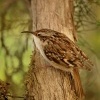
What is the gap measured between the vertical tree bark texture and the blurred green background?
439 millimetres

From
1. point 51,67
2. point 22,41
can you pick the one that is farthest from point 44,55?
point 22,41

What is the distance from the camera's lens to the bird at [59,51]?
1.92 metres

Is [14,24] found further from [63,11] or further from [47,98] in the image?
[47,98]

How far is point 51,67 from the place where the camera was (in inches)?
77.2

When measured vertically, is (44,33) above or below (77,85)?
above

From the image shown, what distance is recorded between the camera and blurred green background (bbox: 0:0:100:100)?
2.77 metres

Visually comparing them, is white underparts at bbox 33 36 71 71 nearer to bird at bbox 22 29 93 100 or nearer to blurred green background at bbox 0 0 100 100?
bird at bbox 22 29 93 100

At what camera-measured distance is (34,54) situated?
6.82 ft

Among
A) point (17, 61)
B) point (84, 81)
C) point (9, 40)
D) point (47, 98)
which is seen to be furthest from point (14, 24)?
point (47, 98)

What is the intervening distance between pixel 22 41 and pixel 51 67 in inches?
43.6

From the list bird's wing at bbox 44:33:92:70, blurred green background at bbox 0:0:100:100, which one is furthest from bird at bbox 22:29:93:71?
blurred green background at bbox 0:0:100:100

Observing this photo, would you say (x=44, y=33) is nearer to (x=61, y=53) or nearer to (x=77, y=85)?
(x=61, y=53)

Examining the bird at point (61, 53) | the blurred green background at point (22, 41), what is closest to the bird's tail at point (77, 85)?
the bird at point (61, 53)

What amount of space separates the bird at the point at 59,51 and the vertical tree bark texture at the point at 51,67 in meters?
0.05
